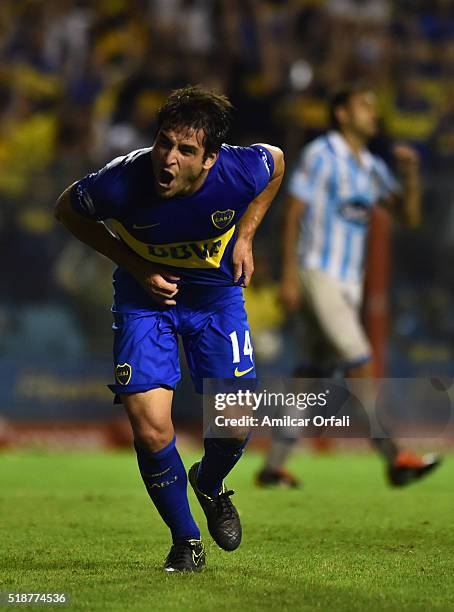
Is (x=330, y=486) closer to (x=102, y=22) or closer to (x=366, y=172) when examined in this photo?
(x=366, y=172)

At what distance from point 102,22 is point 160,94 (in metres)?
1.49

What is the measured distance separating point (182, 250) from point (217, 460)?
84 cm

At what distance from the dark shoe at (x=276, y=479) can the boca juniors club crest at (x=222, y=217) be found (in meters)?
3.40

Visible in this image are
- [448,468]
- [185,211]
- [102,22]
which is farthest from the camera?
[102,22]

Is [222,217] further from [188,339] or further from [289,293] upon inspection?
[289,293]

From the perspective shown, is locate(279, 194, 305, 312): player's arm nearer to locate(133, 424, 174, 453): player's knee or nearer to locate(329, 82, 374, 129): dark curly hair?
locate(329, 82, 374, 129): dark curly hair

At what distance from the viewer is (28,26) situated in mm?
13250


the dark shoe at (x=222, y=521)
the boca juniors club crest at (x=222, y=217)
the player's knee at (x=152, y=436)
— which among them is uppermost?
the boca juniors club crest at (x=222, y=217)

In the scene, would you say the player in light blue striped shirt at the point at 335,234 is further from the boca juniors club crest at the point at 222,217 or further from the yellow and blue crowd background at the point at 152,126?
the boca juniors club crest at the point at 222,217

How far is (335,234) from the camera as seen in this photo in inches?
302

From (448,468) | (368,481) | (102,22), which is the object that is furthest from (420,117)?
(368,481)

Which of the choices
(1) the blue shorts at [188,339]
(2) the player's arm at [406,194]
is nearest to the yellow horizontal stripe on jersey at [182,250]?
(1) the blue shorts at [188,339]

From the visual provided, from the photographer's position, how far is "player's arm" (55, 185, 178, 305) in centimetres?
441

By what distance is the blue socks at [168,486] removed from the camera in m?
4.35
